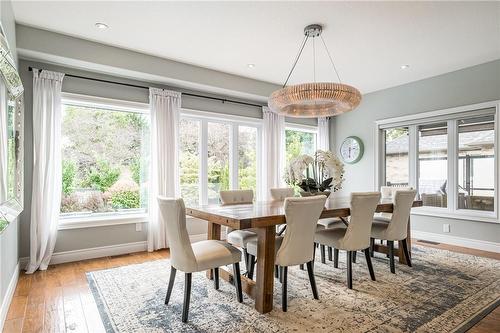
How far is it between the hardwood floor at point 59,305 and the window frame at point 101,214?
0.51 meters

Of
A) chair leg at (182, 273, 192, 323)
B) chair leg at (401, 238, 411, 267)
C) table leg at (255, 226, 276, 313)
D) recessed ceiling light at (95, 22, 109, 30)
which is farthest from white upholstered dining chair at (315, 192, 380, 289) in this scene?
recessed ceiling light at (95, 22, 109, 30)

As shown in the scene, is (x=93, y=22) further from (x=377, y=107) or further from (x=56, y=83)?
(x=377, y=107)

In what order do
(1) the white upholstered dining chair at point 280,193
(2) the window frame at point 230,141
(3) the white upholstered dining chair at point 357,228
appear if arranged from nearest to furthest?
(3) the white upholstered dining chair at point 357,228
(1) the white upholstered dining chair at point 280,193
(2) the window frame at point 230,141

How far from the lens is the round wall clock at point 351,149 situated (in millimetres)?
5848

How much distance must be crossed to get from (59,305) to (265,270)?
5.78ft

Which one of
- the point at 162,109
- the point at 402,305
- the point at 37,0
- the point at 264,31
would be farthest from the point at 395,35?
the point at 37,0

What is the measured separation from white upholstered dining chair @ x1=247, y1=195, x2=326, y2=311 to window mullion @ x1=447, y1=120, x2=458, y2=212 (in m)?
3.33

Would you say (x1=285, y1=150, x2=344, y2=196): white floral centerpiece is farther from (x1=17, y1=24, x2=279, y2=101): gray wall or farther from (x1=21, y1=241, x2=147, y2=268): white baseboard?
(x1=21, y1=241, x2=147, y2=268): white baseboard

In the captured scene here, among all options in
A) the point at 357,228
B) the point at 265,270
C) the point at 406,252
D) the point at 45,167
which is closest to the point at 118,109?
the point at 45,167

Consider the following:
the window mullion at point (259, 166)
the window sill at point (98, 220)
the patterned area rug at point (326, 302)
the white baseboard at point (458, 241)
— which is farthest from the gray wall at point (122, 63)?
the white baseboard at point (458, 241)

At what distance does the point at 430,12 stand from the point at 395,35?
1.58ft

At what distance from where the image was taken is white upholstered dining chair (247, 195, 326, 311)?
230 cm

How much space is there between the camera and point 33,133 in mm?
3449

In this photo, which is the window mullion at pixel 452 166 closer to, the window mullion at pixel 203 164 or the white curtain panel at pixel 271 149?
the white curtain panel at pixel 271 149
